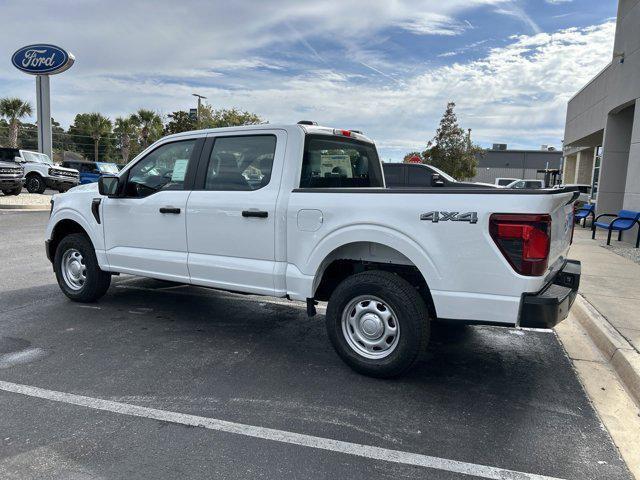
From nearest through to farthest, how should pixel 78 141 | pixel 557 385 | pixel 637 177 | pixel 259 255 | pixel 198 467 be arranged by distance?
pixel 198 467
pixel 557 385
pixel 259 255
pixel 637 177
pixel 78 141

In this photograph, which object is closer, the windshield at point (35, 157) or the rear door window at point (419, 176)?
the rear door window at point (419, 176)

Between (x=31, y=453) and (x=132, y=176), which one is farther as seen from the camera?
(x=132, y=176)

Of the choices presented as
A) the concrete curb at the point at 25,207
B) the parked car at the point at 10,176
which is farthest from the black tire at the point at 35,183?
the concrete curb at the point at 25,207

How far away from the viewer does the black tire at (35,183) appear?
23.6 meters

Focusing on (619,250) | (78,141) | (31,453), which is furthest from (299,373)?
(78,141)

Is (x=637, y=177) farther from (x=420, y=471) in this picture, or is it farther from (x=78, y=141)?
(x=78, y=141)

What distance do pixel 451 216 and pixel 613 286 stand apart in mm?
5101

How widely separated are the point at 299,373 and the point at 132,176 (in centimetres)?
292

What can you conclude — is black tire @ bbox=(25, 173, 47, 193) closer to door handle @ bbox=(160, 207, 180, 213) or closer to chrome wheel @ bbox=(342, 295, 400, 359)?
door handle @ bbox=(160, 207, 180, 213)

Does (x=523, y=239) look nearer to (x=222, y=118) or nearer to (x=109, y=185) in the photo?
(x=109, y=185)

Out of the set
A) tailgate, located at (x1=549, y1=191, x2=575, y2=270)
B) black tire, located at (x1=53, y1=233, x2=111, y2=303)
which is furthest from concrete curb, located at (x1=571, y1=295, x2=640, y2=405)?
→ black tire, located at (x1=53, y1=233, x2=111, y2=303)

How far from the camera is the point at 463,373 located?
173 inches

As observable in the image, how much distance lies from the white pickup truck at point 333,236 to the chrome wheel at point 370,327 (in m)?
0.01

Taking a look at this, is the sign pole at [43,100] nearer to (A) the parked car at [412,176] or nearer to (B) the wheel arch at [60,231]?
(A) the parked car at [412,176]
